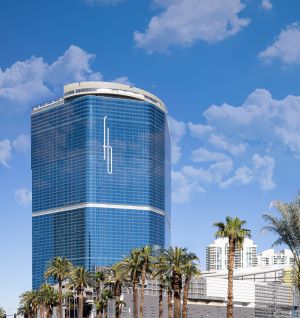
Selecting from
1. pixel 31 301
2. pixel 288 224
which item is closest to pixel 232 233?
pixel 288 224

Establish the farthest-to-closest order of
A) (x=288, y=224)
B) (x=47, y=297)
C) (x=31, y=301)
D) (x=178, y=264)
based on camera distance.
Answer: (x=31, y=301), (x=47, y=297), (x=178, y=264), (x=288, y=224)

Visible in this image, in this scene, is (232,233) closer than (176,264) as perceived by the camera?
Yes

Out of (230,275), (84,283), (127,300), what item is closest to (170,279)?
(230,275)

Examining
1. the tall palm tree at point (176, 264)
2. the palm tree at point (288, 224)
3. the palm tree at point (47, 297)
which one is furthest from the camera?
the palm tree at point (47, 297)

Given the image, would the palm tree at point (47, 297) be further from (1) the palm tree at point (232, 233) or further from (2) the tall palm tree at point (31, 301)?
(1) the palm tree at point (232, 233)

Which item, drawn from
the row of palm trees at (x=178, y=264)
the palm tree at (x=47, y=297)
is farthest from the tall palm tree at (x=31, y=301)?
the row of palm trees at (x=178, y=264)

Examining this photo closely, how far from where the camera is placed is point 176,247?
299ft

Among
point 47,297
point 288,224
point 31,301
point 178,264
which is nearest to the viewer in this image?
point 288,224

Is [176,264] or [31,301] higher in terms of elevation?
[176,264]

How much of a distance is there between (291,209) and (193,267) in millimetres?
31340

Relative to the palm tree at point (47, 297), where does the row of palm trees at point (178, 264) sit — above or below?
above

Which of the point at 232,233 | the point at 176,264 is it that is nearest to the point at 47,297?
the point at 176,264

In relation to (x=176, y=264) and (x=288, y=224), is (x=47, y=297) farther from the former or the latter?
(x=288, y=224)

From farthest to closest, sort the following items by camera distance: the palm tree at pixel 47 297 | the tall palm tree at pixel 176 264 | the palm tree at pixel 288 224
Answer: the palm tree at pixel 47 297 < the tall palm tree at pixel 176 264 < the palm tree at pixel 288 224
